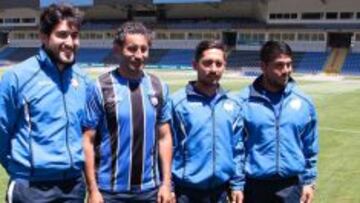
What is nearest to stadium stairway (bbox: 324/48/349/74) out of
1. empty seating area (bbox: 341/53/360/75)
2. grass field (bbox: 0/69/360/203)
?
empty seating area (bbox: 341/53/360/75)

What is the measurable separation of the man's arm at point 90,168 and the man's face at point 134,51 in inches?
20.8

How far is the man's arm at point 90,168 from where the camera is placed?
4.34 m

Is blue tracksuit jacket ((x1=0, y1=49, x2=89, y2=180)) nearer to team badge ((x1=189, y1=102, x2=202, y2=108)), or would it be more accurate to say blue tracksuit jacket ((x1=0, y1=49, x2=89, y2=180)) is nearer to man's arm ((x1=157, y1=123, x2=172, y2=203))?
man's arm ((x1=157, y1=123, x2=172, y2=203))

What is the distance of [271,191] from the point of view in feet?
16.3

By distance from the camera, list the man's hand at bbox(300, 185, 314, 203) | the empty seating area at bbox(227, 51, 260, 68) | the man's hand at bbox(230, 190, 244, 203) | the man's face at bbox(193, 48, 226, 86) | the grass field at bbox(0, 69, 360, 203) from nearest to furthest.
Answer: the man's face at bbox(193, 48, 226, 86)
the man's hand at bbox(230, 190, 244, 203)
the man's hand at bbox(300, 185, 314, 203)
the grass field at bbox(0, 69, 360, 203)
the empty seating area at bbox(227, 51, 260, 68)

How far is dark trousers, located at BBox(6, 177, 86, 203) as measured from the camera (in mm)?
4129

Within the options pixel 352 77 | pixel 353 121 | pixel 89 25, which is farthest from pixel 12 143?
pixel 89 25

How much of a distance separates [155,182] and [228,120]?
2.32 ft

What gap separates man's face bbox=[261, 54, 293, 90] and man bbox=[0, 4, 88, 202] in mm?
1511

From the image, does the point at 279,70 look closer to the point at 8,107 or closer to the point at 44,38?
the point at 44,38

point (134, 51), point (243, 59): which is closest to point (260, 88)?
point (134, 51)

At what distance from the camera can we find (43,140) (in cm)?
416

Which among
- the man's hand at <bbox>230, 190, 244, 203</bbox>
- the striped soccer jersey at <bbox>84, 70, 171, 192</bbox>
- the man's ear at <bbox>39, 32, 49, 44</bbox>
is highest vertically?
the man's ear at <bbox>39, 32, 49, 44</bbox>

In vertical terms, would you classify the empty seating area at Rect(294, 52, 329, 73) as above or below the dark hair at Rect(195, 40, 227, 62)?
below
